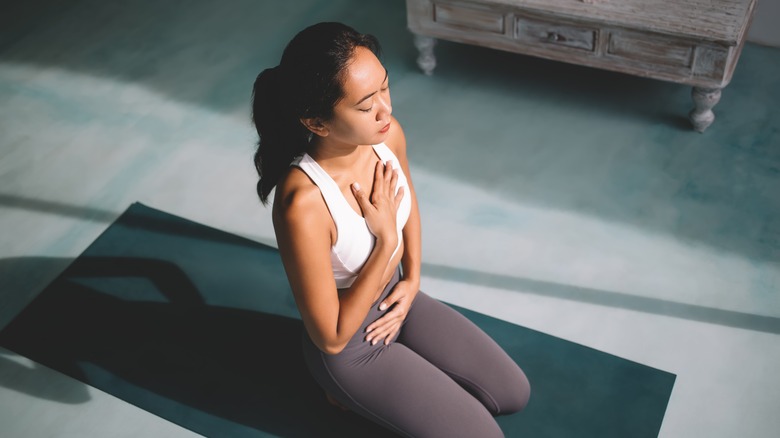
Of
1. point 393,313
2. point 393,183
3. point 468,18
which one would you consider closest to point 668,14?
point 468,18

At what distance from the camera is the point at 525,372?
264cm

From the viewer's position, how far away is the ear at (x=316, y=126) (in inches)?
74.4

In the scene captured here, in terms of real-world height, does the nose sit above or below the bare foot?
above

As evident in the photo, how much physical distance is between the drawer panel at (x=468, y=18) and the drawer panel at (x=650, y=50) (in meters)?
0.45

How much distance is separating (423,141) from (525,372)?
121cm

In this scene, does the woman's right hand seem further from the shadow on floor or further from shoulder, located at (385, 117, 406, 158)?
the shadow on floor

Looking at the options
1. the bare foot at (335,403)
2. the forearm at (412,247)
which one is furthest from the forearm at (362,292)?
the bare foot at (335,403)

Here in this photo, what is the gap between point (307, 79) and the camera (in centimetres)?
182

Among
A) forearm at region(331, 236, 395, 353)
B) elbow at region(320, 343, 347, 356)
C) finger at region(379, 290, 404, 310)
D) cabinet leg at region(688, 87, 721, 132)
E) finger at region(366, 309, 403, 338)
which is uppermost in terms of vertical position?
forearm at region(331, 236, 395, 353)

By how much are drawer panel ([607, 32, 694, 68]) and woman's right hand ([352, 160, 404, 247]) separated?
1.43 meters

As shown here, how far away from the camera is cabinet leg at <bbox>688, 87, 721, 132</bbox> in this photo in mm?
3240

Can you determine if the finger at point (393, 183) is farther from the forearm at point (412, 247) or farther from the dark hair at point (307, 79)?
the dark hair at point (307, 79)

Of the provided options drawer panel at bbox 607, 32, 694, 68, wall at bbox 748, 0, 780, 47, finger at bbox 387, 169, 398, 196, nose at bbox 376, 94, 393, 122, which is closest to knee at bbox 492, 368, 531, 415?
finger at bbox 387, 169, 398, 196

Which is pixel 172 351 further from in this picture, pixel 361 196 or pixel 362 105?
pixel 362 105
